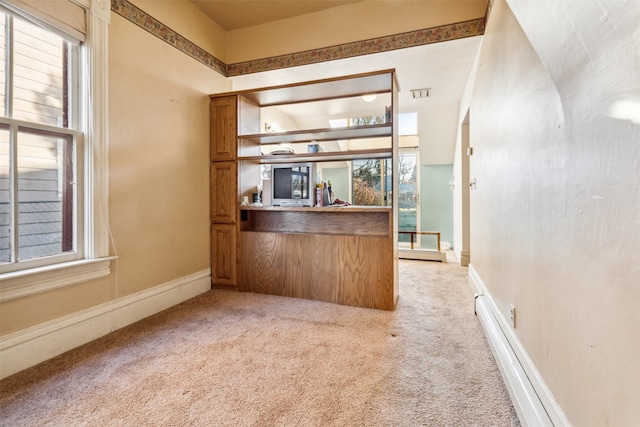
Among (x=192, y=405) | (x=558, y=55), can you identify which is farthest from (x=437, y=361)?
(x=558, y=55)

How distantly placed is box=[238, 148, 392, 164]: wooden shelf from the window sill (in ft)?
5.42

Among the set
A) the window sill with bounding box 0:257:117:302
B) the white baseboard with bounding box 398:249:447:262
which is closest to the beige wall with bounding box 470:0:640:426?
the window sill with bounding box 0:257:117:302

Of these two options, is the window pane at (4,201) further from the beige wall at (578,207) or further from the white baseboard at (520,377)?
the white baseboard at (520,377)

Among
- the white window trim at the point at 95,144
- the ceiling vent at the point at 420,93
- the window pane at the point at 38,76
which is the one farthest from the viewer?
the ceiling vent at the point at 420,93

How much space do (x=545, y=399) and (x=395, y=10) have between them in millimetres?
3362

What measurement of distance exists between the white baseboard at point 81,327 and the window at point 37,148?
0.43 meters

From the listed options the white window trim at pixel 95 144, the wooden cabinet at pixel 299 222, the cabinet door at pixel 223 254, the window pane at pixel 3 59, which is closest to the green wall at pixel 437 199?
the wooden cabinet at pixel 299 222

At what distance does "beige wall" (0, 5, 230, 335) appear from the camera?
7.23ft

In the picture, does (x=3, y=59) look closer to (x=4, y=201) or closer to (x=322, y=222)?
(x=4, y=201)

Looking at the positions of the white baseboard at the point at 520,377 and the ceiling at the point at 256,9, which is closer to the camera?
the white baseboard at the point at 520,377

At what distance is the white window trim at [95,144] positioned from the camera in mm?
2109

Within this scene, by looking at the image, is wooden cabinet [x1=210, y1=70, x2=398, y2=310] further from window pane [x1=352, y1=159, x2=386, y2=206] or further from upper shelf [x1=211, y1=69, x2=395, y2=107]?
window pane [x1=352, y1=159, x2=386, y2=206]

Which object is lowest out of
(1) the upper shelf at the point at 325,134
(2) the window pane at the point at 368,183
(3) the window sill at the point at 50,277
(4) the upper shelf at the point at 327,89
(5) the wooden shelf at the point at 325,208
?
(3) the window sill at the point at 50,277

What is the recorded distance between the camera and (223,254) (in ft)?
10.8
